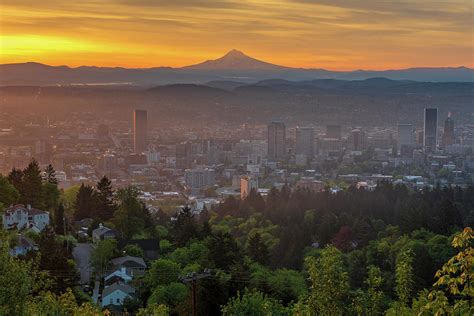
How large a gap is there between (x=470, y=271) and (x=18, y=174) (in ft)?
50.4

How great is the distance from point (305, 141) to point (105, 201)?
32.7 metres

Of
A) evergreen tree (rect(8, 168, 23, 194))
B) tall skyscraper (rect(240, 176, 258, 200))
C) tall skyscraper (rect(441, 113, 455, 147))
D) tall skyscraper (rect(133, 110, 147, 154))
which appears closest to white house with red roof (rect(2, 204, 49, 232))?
evergreen tree (rect(8, 168, 23, 194))

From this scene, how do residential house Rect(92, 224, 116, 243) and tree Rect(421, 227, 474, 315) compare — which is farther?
residential house Rect(92, 224, 116, 243)

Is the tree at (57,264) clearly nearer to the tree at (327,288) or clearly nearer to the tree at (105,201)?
the tree at (105,201)

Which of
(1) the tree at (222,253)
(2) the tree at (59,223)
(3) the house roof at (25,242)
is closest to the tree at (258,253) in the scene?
(1) the tree at (222,253)

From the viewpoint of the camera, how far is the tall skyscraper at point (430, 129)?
49.2 m

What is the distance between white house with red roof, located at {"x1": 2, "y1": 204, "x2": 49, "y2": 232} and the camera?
588 inches

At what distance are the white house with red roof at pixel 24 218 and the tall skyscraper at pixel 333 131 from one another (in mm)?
38463

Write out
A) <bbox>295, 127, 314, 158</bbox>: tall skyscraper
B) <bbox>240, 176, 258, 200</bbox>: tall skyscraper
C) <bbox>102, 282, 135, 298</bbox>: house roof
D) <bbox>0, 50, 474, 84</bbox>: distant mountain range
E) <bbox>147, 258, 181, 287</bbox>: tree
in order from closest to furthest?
<bbox>102, 282, 135, 298</bbox>: house roof, <bbox>147, 258, 181, 287</bbox>: tree, <bbox>240, 176, 258, 200</bbox>: tall skyscraper, <bbox>0, 50, 474, 84</bbox>: distant mountain range, <bbox>295, 127, 314, 158</bbox>: tall skyscraper

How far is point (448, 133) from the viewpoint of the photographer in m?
49.9

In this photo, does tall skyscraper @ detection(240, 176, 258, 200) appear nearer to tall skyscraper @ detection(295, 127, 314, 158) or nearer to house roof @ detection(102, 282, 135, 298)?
tall skyscraper @ detection(295, 127, 314, 158)

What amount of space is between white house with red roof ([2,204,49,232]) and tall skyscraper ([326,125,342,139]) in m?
38.5

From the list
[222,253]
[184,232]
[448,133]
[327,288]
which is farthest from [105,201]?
[448,133]

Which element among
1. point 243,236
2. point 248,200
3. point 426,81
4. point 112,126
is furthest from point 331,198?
point 426,81
